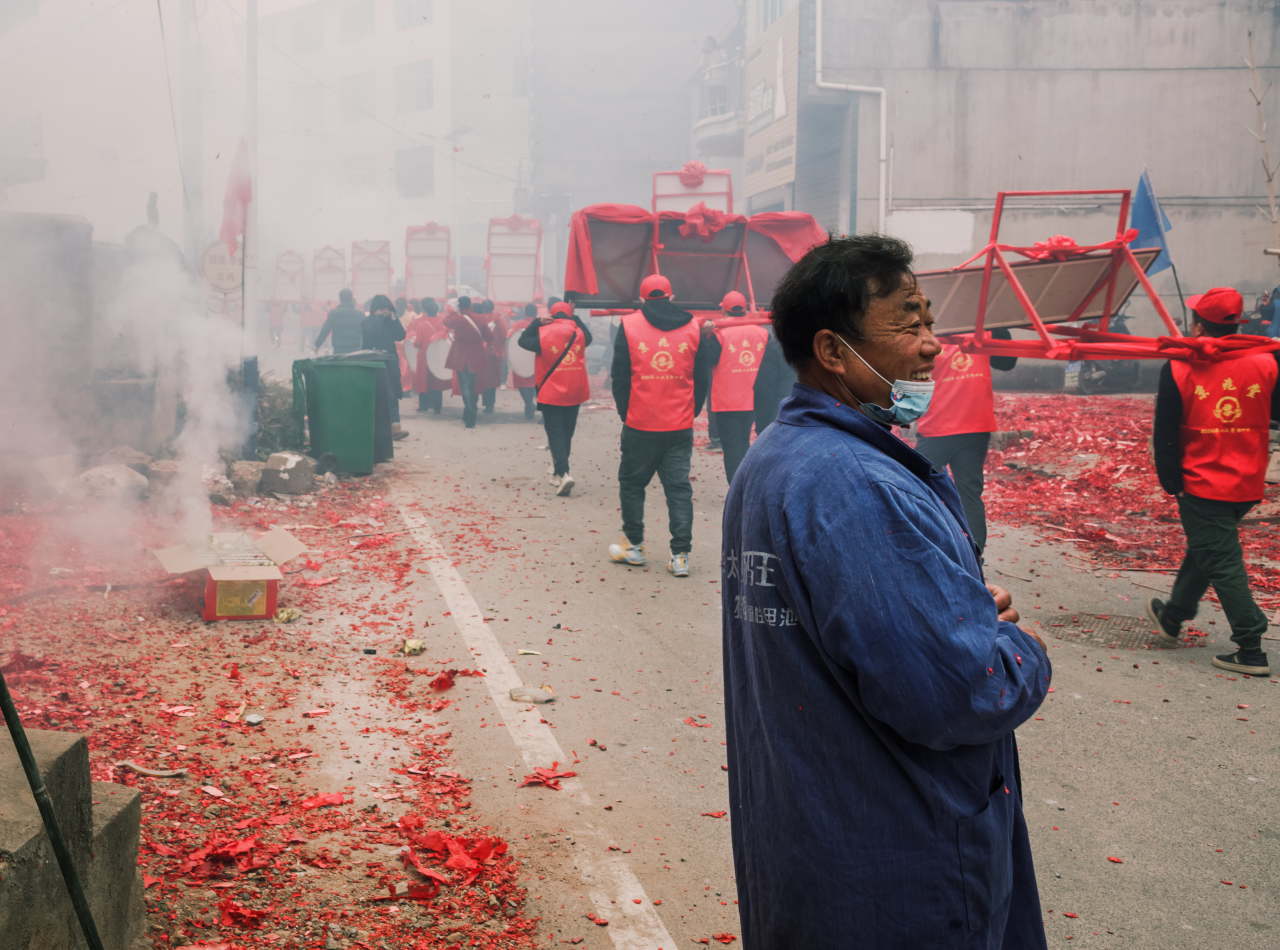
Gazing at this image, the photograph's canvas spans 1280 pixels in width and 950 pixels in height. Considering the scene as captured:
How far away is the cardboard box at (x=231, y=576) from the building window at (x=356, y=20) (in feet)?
179

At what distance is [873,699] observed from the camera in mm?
1737

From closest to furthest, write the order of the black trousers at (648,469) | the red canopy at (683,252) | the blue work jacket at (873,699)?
the blue work jacket at (873,699) → the black trousers at (648,469) → the red canopy at (683,252)

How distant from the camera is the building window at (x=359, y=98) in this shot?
55469 mm

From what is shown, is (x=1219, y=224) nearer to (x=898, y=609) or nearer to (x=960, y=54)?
(x=960, y=54)

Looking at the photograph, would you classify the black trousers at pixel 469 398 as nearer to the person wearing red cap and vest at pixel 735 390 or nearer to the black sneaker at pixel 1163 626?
the person wearing red cap and vest at pixel 735 390

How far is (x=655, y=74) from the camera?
5472 centimetres

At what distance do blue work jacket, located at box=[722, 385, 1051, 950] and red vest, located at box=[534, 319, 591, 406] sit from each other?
9600 millimetres

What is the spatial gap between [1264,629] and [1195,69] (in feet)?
73.4

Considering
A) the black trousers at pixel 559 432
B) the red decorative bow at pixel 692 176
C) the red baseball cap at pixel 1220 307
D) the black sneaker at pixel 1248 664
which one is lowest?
the black sneaker at pixel 1248 664

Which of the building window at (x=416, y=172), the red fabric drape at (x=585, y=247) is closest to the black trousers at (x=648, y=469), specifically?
the red fabric drape at (x=585, y=247)

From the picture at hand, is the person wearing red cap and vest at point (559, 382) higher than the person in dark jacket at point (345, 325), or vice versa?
the person in dark jacket at point (345, 325)

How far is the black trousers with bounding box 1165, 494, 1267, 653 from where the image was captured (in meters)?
5.70

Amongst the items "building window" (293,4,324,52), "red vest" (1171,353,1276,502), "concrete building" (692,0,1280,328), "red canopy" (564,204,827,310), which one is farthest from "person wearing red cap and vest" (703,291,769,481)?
"building window" (293,4,324,52)

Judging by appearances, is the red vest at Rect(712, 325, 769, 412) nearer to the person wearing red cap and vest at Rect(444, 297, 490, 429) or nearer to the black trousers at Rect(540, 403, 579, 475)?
the black trousers at Rect(540, 403, 579, 475)
